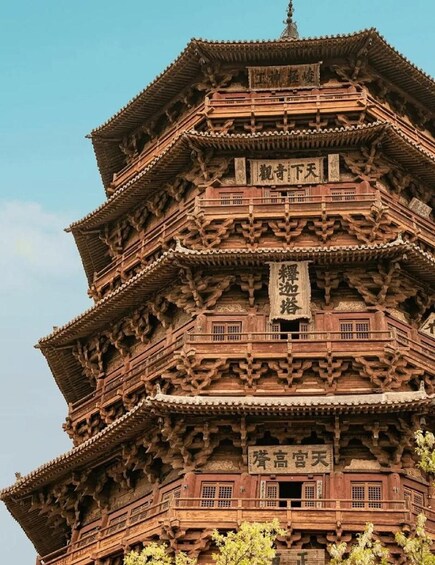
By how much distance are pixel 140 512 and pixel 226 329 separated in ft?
12.9

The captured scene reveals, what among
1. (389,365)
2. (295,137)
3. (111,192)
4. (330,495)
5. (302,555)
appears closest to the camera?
(302,555)

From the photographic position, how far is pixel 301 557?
1501 cm

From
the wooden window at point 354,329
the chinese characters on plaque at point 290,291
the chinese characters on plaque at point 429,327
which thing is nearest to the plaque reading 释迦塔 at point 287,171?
the chinese characters on plaque at point 290,291

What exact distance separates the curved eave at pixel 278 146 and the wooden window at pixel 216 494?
778cm

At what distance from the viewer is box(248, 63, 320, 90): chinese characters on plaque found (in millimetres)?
21844

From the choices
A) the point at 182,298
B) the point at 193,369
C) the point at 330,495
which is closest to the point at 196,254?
the point at 182,298

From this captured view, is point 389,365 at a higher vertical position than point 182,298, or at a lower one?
lower

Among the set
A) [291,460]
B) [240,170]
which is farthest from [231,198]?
[291,460]

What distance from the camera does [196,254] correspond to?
1842cm

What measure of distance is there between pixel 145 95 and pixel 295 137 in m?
4.90

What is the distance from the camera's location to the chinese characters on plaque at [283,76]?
21844 mm

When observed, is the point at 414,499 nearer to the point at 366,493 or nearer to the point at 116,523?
the point at 366,493

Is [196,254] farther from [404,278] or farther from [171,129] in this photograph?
[171,129]

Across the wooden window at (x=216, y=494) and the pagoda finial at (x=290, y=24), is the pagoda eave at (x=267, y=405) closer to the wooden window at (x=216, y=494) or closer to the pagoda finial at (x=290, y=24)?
the wooden window at (x=216, y=494)
